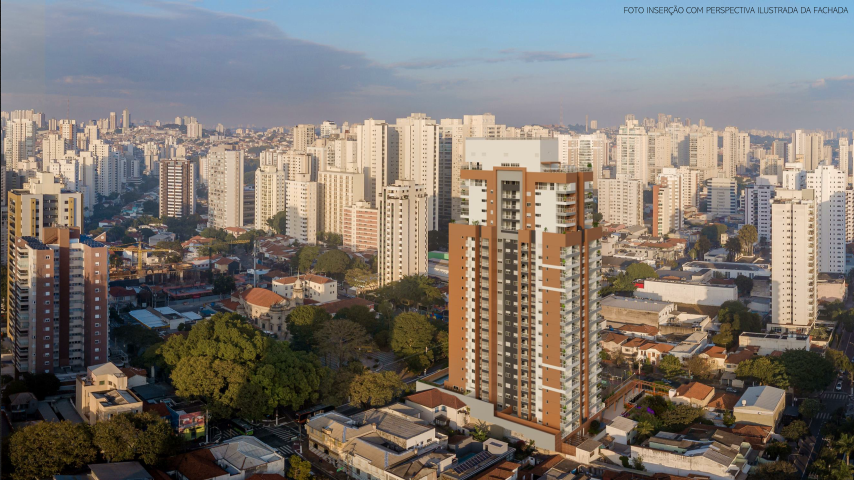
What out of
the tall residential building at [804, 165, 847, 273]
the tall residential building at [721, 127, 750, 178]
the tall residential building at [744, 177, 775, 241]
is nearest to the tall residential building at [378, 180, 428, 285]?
the tall residential building at [804, 165, 847, 273]

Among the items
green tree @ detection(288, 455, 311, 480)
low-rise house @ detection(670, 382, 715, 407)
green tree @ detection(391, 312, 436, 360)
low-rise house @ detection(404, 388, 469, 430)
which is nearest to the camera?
green tree @ detection(288, 455, 311, 480)

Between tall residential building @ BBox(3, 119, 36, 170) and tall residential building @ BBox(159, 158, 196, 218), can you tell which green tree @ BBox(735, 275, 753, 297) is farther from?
tall residential building @ BBox(159, 158, 196, 218)

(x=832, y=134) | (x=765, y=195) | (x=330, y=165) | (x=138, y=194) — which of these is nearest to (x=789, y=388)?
(x=765, y=195)

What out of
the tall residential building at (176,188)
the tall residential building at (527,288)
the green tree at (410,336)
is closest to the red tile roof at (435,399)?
the tall residential building at (527,288)

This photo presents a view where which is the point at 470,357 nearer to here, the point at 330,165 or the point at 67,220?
the point at 67,220

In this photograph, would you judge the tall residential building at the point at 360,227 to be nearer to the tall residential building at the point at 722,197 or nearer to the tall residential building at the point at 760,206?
the tall residential building at the point at 760,206

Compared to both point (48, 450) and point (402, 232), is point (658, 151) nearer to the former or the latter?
point (402, 232)

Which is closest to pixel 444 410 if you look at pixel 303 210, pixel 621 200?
pixel 303 210

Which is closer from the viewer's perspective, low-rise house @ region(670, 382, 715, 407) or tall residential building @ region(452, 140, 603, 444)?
tall residential building @ region(452, 140, 603, 444)
